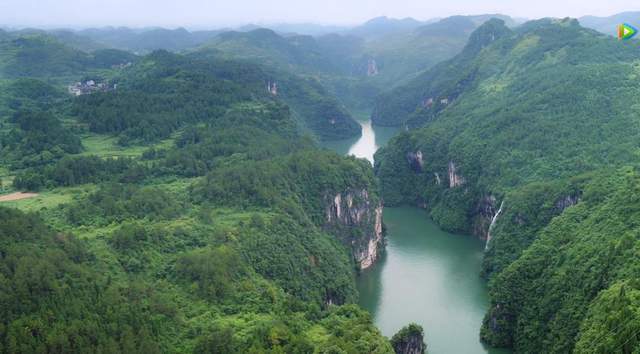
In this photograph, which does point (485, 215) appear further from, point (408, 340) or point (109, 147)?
point (109, 147)

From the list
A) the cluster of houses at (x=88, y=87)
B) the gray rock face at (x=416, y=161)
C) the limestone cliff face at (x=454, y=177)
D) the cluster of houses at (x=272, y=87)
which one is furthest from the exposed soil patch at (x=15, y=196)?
the cluster of houses at (x=272, y=87)

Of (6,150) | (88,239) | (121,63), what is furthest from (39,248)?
(121,63)

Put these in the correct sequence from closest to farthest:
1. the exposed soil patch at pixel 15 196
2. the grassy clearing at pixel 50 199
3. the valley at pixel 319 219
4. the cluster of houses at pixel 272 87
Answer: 1. the valley at pixel 319 219
2. the grassy clearing at pixel 50 199
3. the exposed soil patch at pixel 15 196
4. the cluster of houses at pixel 272 87

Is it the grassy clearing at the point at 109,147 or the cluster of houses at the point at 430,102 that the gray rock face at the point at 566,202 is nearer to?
the grassy clearing at the point at 109,147

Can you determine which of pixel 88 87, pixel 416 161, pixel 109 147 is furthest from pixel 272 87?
pixel 109 147

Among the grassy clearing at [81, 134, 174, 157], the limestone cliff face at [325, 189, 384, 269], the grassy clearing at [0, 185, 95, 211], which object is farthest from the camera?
the grassy clearing at [81, 134, 174, 157]

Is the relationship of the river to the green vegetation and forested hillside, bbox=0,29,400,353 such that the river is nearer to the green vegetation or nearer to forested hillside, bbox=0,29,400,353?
forested hillside, bbox=0,29,400,353

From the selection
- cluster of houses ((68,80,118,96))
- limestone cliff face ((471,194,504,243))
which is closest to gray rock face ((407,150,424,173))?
A: limestone cliff face ((471,194,504,243))
